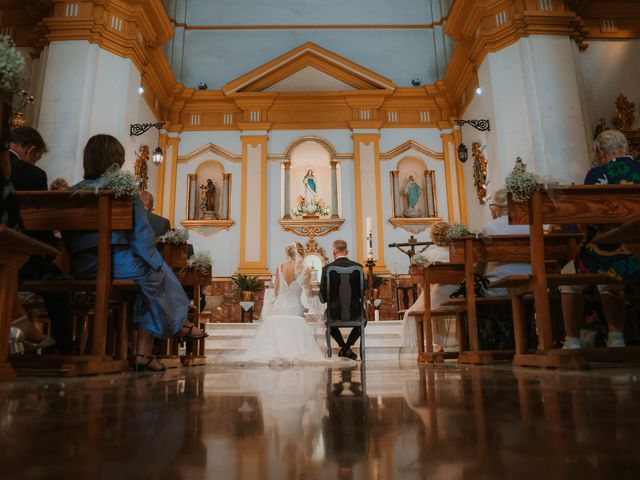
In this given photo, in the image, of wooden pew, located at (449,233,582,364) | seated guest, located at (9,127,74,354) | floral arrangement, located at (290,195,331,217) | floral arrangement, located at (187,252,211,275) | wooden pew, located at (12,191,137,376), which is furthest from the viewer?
floral arrangement, located at (290,195,331,217)

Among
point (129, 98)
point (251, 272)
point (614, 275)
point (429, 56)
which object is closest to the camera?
point (614, 275)

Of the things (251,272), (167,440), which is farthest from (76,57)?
(167,440)

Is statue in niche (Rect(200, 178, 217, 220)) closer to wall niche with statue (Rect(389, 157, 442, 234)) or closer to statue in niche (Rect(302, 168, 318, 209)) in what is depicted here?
statue in niche (Rect(302, 168, 318, 209))

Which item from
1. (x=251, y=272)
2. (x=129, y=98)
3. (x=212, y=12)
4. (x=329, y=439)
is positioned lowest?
(x=329, y=439)

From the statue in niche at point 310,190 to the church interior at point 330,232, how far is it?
0.03 m

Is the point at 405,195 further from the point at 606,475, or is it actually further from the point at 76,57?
the point at 606,475

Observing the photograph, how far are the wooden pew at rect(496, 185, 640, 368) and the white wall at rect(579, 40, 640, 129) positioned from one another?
6.21 m

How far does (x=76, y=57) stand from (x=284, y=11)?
5874mm

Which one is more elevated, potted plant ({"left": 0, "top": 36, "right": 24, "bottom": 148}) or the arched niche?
the arched niche

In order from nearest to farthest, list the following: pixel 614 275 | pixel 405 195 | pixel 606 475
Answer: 1. pixel 606 475
2. pixel 614 275
3. pixel 405 195

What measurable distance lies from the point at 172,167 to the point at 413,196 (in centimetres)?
507

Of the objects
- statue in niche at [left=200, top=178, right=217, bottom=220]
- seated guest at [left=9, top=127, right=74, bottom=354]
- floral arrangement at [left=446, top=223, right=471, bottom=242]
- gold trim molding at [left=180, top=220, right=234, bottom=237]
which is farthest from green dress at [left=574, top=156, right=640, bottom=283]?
statue in niche at [left=200, top=178, right=217, bottom=220]

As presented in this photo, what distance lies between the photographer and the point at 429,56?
1201 centimetres

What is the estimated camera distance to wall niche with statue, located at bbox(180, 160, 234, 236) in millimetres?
10766
